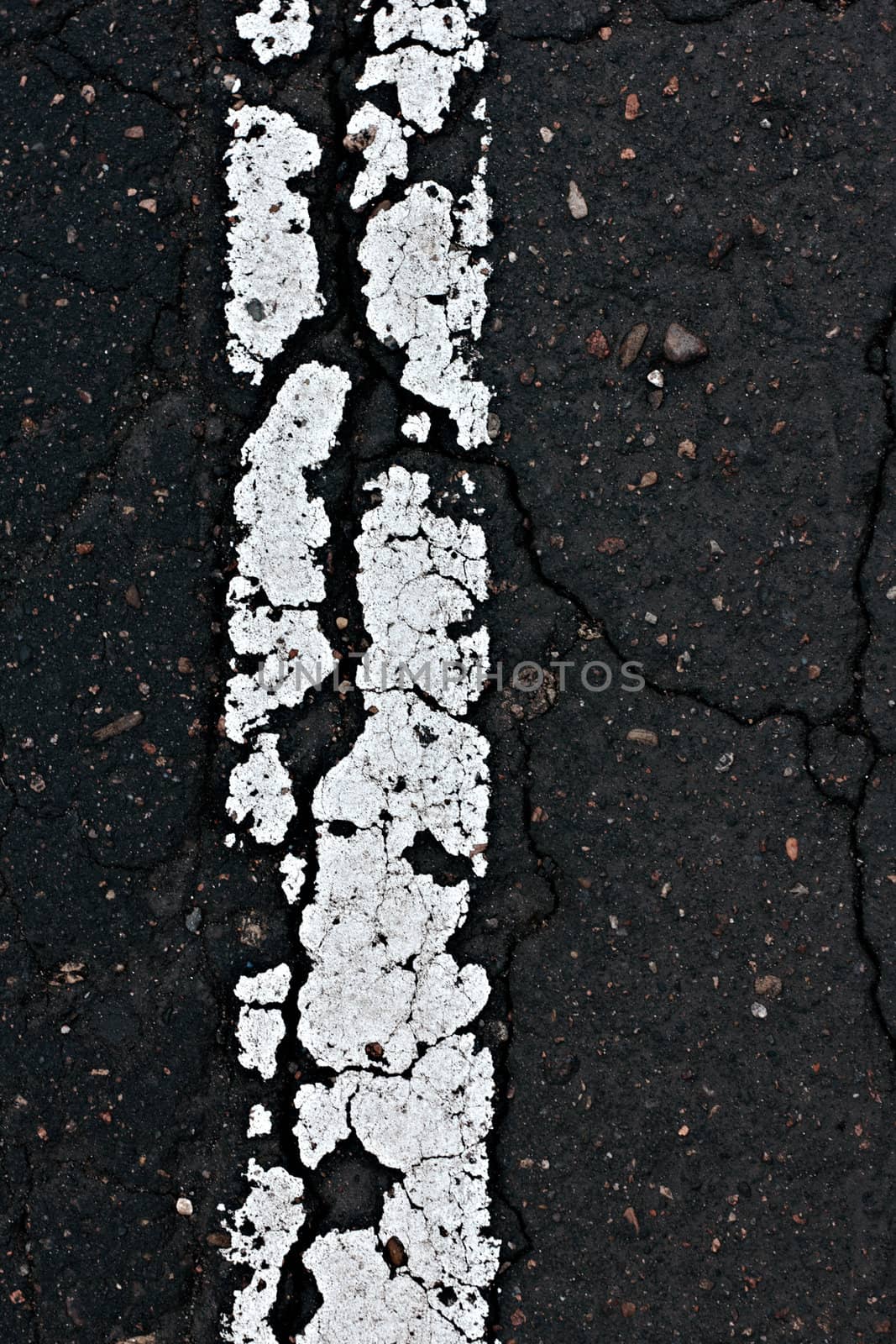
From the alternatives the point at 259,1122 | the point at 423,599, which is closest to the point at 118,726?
the point at 423,599

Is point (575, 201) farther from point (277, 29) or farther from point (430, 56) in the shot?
point (277, 29)

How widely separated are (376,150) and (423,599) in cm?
101

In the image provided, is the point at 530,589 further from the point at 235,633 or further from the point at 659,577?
the point at 235,633

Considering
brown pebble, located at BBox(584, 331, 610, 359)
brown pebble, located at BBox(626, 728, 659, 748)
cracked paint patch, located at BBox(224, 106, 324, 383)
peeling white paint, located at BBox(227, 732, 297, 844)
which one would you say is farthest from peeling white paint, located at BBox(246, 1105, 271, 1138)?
brown pebble, located at BBox(584, 331, 610, 359)

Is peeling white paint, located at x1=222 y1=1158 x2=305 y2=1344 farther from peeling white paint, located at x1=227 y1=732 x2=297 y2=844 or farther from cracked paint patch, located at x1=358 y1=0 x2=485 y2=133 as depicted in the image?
cracked paint patch, located at x1=358 y1=0 x2=485 y2=133

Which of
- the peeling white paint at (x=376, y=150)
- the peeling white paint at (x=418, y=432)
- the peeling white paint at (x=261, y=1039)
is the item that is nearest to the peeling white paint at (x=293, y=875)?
the peeling white paint at (x=261, y=1039)

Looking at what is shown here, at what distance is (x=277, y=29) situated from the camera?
2061mm

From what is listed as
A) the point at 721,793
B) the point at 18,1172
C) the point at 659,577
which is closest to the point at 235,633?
the point at 659,577

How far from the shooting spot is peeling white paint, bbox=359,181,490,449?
2031 mm

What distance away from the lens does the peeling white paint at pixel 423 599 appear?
2.02 metres

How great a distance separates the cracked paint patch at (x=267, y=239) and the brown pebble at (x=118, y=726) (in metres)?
0.79

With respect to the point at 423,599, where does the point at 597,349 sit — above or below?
above

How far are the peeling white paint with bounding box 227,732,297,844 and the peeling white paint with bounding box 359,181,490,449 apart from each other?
2.69ft

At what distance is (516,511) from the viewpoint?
2025 mm
